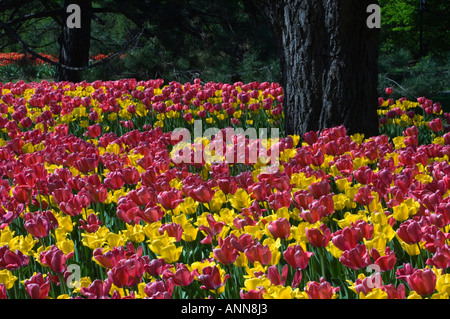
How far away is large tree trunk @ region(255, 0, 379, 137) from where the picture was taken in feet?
16.3

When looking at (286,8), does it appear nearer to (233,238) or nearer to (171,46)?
(233,238)

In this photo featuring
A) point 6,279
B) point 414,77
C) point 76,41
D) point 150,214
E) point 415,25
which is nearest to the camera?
point 6,279

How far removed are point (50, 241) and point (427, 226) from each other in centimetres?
160

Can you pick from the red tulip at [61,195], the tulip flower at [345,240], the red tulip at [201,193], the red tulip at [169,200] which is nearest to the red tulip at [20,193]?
the red tulip at [61,195]

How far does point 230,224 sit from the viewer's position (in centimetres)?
266

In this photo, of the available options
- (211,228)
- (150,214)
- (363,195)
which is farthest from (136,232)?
(363,195)

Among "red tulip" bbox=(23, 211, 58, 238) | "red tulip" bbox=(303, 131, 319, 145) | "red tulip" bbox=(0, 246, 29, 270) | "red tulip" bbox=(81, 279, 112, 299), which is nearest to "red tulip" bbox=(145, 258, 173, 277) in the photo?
"red tulip" bbox=(81, 279, 112, 299)

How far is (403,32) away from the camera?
20812 mm

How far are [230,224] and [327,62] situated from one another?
2.73 meters

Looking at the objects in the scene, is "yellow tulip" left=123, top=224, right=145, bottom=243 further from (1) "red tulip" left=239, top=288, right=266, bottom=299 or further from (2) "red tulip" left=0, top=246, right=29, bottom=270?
(1) "red tulip" left=239, top=288, right=266, bottom=299


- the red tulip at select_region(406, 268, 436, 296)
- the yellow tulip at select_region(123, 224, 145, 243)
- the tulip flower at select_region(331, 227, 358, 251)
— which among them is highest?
the tulip flower at select_region(331, 227, 358, 251)

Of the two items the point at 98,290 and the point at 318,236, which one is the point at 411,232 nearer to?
the point at 318,236

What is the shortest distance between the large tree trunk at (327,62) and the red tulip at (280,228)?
2.82 meters
